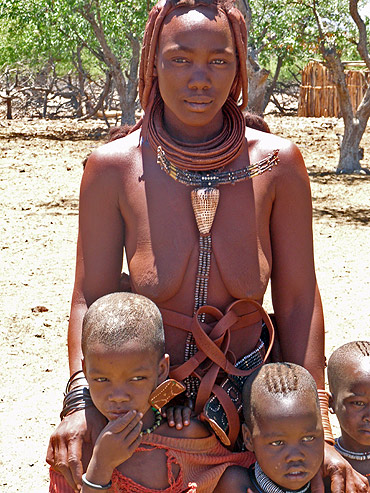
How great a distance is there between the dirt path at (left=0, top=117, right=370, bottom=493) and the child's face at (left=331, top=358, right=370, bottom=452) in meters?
1.63

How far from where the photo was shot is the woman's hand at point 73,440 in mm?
2033

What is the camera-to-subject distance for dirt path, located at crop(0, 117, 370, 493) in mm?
3971

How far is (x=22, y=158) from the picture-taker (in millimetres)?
12852

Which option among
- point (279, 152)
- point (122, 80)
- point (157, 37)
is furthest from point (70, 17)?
point (279, 152)

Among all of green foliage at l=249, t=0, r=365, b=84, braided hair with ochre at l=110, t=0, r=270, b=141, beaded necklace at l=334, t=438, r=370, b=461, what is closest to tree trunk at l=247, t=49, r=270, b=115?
green foliage at l=249, t=0, r=365, b=84

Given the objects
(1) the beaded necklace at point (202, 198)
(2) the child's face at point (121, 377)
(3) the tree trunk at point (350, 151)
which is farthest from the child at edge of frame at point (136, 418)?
(3) the tree trunk at point (350, 151)

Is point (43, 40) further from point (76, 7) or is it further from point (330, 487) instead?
point (330, 487)

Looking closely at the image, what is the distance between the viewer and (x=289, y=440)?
202 cm

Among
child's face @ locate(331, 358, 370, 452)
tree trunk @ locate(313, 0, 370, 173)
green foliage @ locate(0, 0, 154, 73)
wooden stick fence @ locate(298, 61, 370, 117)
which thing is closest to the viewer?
child's face @ locate(331, 358, 370, 452)

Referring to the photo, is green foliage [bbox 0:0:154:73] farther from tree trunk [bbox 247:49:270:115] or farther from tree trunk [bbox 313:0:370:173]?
tree trunk [bbox 247:49:270:115]

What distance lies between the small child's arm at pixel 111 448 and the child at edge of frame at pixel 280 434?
1.17 ft

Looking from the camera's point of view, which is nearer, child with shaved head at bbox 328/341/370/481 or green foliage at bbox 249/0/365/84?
child with shaved head at bbox 328/341/370/481

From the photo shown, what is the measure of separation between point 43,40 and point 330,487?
17.6m

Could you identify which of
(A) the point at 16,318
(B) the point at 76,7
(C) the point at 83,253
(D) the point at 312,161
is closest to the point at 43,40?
(B) the point at 76,7
